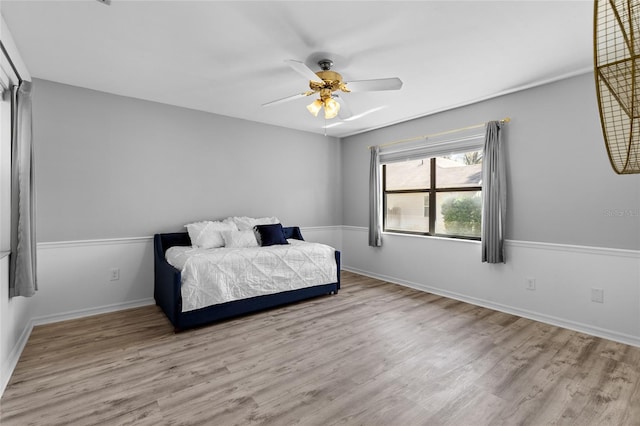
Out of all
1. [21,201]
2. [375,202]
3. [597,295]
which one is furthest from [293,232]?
[597,295]

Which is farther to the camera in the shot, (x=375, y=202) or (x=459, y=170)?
(x=375, y=202)

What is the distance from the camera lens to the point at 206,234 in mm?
3730

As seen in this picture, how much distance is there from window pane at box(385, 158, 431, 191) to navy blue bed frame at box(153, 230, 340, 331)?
5.40 ft

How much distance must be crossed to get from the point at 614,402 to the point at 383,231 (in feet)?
11.0

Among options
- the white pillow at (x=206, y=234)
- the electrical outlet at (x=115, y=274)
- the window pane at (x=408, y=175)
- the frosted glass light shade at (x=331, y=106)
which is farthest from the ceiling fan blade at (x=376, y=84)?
the electrical outlet at (x=115, y=274)

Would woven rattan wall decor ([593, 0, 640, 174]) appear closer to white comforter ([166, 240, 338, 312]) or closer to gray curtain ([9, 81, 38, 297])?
white comforter ([166, 240, 338, 312])

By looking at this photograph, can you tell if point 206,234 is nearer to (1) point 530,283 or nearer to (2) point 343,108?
(2) point 343,108

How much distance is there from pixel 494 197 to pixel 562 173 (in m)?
0.64

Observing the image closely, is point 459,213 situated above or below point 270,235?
above

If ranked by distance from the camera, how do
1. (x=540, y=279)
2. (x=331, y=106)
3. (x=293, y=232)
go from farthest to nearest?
(x=293, y=232) < (x=540, y=279) < (x=331, y=106)

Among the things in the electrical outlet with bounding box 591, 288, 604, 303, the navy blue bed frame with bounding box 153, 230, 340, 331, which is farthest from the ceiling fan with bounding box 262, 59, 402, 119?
the electrical outlet with bounding box 591, 288, 604, 303

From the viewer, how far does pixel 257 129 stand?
460 cm

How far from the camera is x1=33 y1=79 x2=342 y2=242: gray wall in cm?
316

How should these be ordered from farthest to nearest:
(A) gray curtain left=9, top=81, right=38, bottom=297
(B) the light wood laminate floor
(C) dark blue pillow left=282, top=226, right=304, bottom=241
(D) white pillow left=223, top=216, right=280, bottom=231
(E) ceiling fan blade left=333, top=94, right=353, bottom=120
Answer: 1. (C) dark blue pillow left=282, top=226, right=304, bottom=241
2. (D) white pillow left=223, top=216, right=280, bottom=231
3. (E) ceiling fan blade left=333, top=94, right=353, bottom=120
4. (A) gray curtain left=9, top=81, right=38, bottom=297
5. (B) the light wood laminate floor
